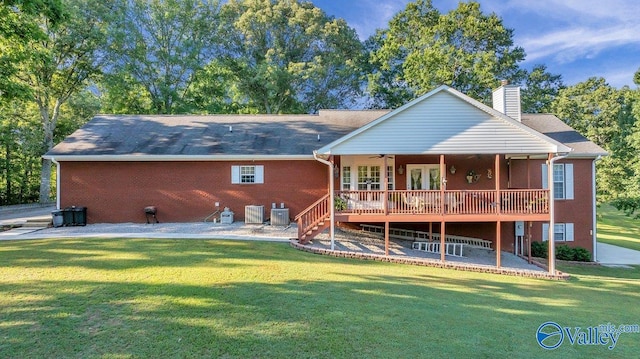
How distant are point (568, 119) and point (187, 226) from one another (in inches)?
1686

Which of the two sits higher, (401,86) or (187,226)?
(401,86)

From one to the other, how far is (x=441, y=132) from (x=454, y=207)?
9.06 feet

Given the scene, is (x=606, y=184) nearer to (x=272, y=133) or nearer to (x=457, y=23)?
(x=457, y=23)

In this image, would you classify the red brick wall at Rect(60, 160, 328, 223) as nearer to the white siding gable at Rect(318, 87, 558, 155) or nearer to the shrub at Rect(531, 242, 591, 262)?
the white siding gable at Rect(318, 87, 558, 155)

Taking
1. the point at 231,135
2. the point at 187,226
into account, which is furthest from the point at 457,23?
the point at 187,226

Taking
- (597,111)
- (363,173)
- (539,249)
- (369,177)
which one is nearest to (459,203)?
(369,177)

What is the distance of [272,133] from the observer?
1647 cm

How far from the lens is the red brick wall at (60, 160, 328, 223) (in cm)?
1433

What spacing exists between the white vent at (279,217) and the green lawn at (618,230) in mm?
18843

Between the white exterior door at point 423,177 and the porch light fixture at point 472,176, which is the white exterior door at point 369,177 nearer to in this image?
the white exterior door at point 423,177

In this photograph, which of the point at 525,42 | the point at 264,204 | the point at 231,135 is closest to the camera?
the point at 264,204

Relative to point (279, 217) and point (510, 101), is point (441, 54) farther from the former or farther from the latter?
point (279, 217)

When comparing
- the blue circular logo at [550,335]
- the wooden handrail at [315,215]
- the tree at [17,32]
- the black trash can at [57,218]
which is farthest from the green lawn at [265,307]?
the tree at [17,32]

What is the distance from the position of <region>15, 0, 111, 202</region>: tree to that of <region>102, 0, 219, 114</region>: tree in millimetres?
1601
